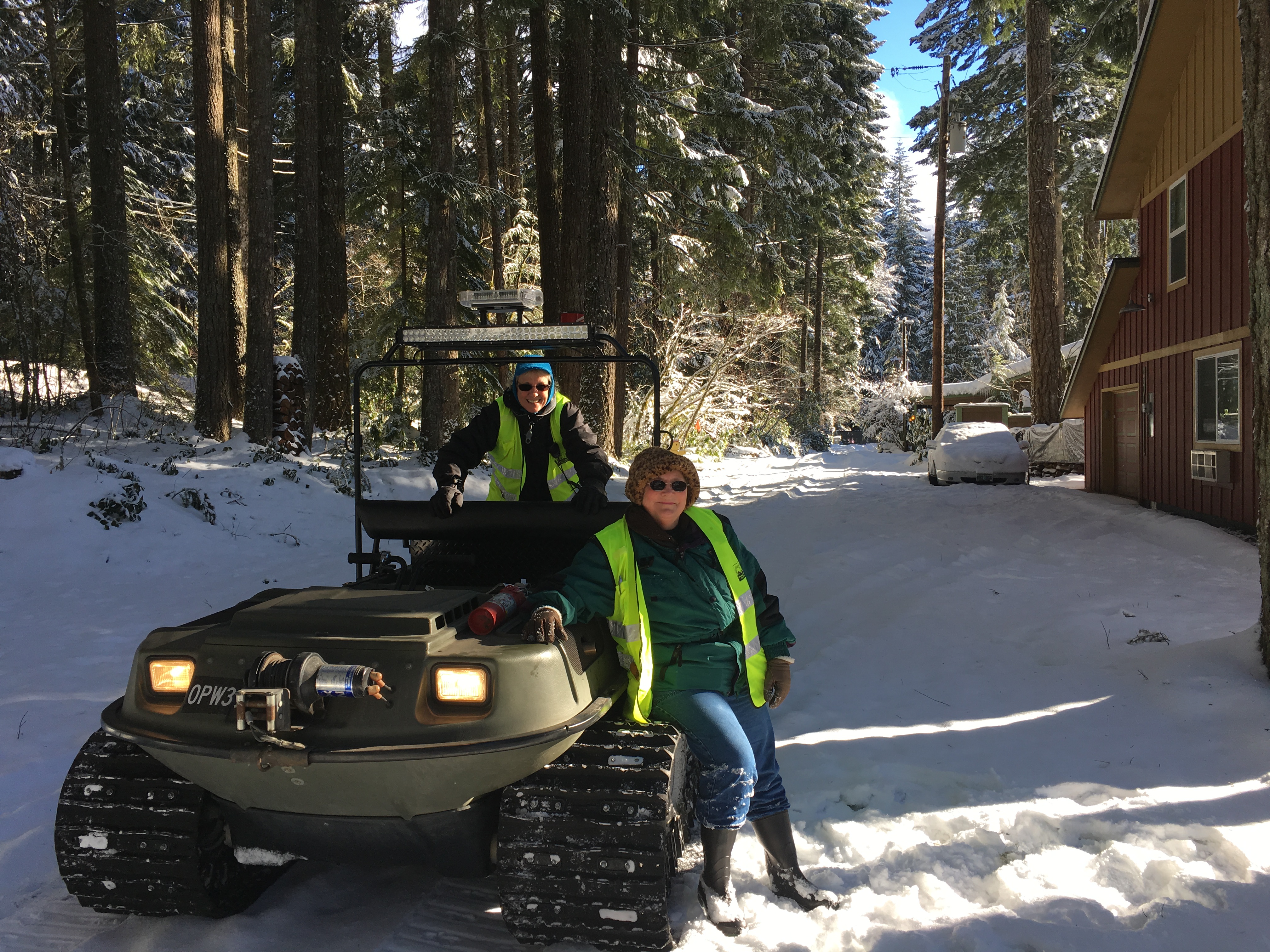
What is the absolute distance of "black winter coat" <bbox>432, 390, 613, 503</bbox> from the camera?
166 inches

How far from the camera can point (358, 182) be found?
16.6m

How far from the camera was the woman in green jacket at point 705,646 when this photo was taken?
2.91 m

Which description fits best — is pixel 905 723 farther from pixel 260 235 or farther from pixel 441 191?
pixel 260 235

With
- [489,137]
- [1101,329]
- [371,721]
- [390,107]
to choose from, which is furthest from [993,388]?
[371,721]

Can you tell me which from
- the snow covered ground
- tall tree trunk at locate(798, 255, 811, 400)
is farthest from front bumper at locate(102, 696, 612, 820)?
tall tree trunk at locate(798, 255, 811, 400)

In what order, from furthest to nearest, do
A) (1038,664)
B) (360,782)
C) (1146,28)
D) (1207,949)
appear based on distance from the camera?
(1146,28) → (1038,664) → (1207,949) → (360,782)

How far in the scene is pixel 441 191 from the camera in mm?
13469

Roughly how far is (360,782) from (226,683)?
48 centimetres

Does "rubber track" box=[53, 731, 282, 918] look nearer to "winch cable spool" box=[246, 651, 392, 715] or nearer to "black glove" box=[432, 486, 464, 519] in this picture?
"winch cable spool" box=[246, 651, 392, 715]

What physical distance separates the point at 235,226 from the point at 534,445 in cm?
1388

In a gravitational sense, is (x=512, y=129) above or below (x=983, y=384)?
above

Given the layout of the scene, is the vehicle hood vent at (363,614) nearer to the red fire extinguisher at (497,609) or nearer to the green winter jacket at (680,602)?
the red fire extinguisher at (497,609)

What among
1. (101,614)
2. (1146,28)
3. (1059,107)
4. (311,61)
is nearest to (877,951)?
(101,614)

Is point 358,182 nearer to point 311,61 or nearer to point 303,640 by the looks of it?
point 311,61
